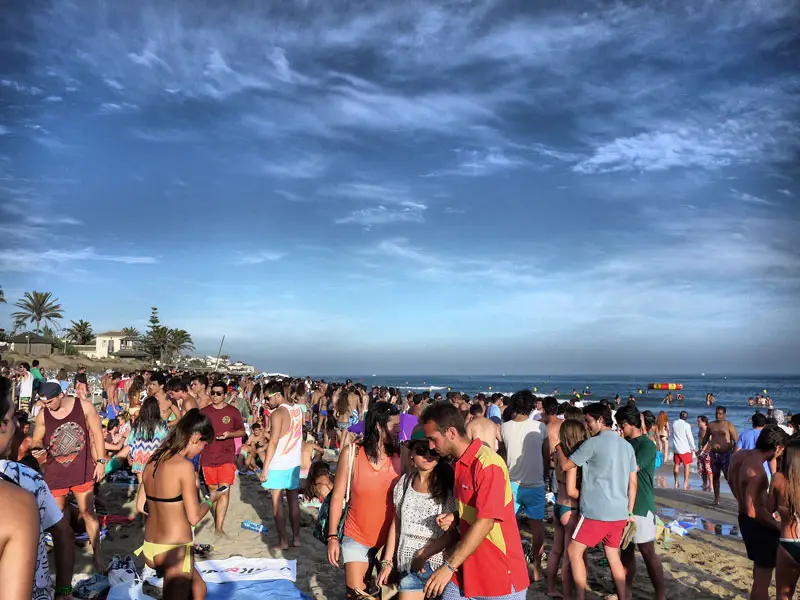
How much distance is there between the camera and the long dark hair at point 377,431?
396 cm

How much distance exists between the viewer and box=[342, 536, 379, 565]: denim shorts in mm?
3875

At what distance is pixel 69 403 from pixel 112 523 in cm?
288

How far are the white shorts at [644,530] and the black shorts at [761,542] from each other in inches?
31.5

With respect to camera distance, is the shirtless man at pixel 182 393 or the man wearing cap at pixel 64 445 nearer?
the man wearing cap at pixel 64 445

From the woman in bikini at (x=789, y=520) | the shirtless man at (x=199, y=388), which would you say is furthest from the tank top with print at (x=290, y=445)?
the woman in bikini at (x=789, y=520)

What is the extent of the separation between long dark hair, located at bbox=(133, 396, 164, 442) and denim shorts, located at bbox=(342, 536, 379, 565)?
4292 mm

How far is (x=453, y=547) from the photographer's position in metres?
3.32

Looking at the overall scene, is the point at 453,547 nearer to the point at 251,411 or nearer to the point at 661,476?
the point at 661,476

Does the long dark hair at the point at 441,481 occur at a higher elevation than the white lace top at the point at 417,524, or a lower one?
higher

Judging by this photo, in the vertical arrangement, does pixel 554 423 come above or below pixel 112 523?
above

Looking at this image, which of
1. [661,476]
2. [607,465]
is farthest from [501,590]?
[661,476]

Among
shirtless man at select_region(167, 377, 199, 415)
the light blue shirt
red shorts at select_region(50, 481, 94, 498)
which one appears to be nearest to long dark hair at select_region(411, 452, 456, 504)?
red shorts at select_region(50, 481, 94, 498)

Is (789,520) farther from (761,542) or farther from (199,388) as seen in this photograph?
(199,388)

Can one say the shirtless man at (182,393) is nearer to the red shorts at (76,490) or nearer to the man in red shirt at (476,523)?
the red shorts at (76,490)
